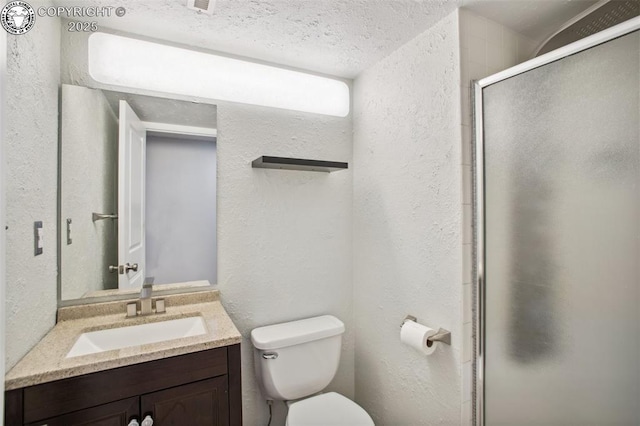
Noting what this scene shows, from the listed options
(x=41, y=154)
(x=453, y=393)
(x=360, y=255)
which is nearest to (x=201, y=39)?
(x=41, y=154)

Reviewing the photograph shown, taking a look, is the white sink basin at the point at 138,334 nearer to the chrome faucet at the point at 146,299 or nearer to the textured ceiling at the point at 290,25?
the chrome faucet at the point at 146,299

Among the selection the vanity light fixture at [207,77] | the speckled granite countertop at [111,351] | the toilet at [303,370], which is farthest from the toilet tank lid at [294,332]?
the vanity light fixture at [207,77]

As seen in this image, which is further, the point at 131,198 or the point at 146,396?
the point at 131,198

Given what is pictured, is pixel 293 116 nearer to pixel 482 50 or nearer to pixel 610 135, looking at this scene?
pixel 482 50

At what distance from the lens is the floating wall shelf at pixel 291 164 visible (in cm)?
160

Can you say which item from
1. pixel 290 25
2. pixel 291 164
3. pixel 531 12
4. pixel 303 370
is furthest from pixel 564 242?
pixel 290 25

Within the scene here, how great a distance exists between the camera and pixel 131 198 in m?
1.52

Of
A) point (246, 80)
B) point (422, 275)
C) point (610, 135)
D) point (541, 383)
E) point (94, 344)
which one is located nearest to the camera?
point (610, 135)

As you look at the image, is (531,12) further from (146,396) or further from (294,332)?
(146,396)

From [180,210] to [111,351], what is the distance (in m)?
0.72

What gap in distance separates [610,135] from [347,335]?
64.4 inches

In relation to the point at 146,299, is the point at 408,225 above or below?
above

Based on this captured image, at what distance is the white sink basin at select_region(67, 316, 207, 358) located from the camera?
129 cm

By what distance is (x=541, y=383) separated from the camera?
114 centimetres
